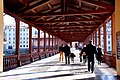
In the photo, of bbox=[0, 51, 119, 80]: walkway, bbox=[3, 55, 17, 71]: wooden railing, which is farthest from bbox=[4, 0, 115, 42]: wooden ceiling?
bbox=[0, 51, 119, 80]: walkway

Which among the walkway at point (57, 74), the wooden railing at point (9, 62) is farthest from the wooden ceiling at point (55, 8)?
the walkway at point (57, 74)

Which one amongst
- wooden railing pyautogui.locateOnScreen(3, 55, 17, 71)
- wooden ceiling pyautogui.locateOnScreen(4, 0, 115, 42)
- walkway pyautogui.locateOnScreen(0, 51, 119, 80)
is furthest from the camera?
wooden ceiling pyautogui.locateOnScreen(4, 0, 115, 42)

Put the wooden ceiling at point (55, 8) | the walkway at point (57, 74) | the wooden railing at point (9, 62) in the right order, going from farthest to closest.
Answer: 1. the wooden ceiling at point (55, 8)
2. the wooden railing at point (9, 62)
3. the walkway at point (57, 74)

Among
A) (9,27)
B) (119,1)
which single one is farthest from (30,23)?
(9,27)

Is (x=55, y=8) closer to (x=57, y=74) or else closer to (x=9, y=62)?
(x=9, y=62)

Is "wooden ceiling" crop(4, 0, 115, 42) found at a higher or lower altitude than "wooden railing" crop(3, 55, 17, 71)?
higher

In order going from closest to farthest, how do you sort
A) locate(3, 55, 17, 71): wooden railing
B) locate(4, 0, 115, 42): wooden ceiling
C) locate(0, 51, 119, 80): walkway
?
1. locate(0, 51, 119, 80): walkway
2. locate(3, 55, 17, 71): wooden railing
3. locate(4, 0, 115, 42): wooden ceiling

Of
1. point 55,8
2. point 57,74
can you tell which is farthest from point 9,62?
point 55,8

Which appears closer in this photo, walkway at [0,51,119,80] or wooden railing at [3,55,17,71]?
walkway at [0,51,119,80]

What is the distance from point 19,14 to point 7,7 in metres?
1.32

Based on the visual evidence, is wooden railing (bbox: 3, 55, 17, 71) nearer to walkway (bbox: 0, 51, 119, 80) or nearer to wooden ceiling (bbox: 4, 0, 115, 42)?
walkway (bbox: 0, 51, 119, 80)

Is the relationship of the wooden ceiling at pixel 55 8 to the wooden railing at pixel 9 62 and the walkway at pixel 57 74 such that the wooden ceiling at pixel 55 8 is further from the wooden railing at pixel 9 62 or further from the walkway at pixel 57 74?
the walkway at pixel 57 74

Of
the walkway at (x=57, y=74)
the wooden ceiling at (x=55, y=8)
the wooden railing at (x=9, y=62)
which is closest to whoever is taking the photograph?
the walkway at (x=57, y=74)

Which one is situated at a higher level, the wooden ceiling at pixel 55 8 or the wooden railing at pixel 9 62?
the wooden ceiling at pixel 55 8
